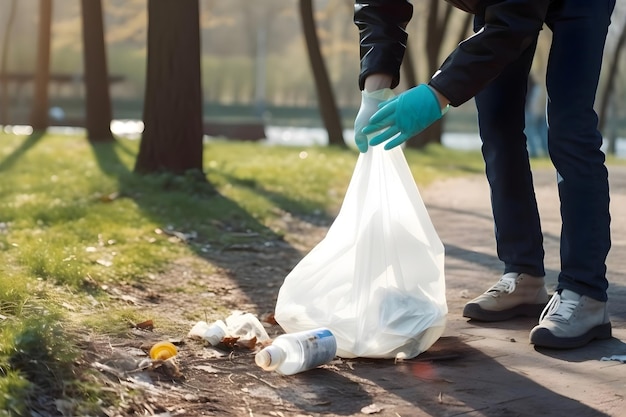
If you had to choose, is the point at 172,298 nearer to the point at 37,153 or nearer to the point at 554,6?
the point at 554,6

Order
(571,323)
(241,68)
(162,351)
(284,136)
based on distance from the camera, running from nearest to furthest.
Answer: (162,351)
(571,323)
(284,136)
(241,68)

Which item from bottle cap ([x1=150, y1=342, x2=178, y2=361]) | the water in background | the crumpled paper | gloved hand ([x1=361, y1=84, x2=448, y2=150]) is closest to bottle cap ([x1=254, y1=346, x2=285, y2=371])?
bottle cap ([x1=150, y1=342, x2=178, y2=361])

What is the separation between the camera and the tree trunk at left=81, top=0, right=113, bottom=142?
12812 mm

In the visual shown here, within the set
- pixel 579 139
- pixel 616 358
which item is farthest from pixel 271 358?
pixel 579 139

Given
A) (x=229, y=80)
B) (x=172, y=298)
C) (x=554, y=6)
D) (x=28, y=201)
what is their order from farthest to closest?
(x=229, y=80) < (x=28, y=201) < (x=172, y=298) < (x=554, y=6)

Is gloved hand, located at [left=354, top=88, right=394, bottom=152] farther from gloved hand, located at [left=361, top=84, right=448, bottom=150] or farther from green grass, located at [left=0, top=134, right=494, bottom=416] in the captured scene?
green grass, located at [left=0, top=134, right=494, bottom=416]

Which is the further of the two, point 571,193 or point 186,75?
point 186,75

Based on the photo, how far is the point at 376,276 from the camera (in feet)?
9.93

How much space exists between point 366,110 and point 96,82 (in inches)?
411

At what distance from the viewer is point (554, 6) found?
3121 millimetres

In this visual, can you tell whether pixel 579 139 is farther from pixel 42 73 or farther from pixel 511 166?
pixel 42 73

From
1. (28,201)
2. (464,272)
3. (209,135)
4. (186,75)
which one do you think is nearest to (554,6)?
(464,272)

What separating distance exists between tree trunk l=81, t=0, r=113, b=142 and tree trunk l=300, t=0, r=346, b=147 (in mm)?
3101

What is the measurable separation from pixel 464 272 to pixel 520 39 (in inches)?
81.6
